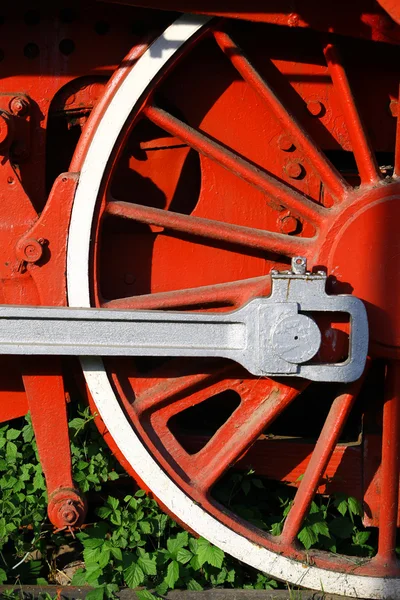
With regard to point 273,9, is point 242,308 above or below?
below

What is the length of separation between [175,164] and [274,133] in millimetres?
355

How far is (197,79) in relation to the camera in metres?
2.58

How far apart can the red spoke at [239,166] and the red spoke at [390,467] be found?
58 cm

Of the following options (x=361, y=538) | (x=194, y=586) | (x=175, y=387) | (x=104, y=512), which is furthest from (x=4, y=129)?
(x=361, y=538)

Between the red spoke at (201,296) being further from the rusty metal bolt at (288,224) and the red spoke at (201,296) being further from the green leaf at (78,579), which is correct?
the green leaf at (78,579)

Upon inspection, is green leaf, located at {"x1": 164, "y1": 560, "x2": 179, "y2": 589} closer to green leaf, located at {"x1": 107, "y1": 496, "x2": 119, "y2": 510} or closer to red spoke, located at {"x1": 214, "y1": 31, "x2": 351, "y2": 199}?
green leaf, located at {"x1": 107, "y1": 496, "x2": 119, "y2": 510}

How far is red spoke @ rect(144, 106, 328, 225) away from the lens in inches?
95.1

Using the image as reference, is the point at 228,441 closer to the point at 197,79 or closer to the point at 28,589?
the point at 28,589

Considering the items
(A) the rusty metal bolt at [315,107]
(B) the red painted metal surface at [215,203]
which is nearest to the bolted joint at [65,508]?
(B) the red painted metal surface at [215,203]

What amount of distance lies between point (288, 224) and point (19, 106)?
95 cm

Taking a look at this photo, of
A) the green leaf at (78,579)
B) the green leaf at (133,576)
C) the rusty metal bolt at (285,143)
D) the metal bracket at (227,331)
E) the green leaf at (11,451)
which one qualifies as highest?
the rusty metal bolt at (285,143)

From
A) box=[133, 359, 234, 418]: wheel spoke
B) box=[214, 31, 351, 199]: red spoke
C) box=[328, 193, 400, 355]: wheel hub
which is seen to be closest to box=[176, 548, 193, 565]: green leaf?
box=[133, 359, 234, 418]: wheel spoke

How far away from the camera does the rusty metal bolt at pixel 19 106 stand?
2453 millimetres

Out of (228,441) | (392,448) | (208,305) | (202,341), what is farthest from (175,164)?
(392,448)
